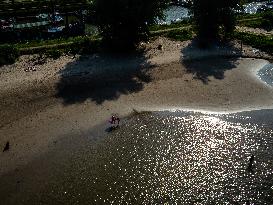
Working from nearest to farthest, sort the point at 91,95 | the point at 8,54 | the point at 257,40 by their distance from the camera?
the point at 91,95 < the point at 8,54 < the point at 257,40

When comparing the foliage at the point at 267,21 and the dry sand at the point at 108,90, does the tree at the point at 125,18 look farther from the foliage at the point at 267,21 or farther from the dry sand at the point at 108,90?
the foliage at the point at 267,21

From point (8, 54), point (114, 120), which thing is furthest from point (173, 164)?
point (8, 54)

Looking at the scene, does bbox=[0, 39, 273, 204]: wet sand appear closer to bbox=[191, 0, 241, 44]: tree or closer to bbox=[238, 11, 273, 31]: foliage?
bbox=[191, 0, 241, 44]: tree

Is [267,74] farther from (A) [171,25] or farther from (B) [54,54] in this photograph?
(B) [54,54]

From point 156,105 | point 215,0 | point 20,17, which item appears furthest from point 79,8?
point 156,105

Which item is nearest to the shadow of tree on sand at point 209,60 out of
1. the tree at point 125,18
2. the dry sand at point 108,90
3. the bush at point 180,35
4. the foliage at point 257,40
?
the dry sand at point 108,90

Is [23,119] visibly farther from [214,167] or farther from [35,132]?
[214,167]

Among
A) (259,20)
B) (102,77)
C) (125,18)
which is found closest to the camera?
(102,77)
